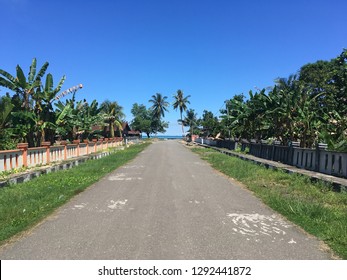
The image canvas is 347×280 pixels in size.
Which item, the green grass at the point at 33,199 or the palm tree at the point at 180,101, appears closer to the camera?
the green grass at the point at 33,199

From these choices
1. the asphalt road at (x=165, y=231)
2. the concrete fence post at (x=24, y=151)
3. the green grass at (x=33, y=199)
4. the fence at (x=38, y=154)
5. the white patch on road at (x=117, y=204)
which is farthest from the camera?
the concrete fence post at (x=24, y=151)

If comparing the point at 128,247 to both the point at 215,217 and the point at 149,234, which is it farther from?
the point at 215,217

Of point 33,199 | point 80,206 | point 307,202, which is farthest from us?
point 33,199

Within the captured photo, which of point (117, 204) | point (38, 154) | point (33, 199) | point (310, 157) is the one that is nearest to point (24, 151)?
point (38, 154)

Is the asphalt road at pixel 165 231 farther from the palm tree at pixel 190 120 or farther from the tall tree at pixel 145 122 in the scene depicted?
the tall tree at pixel 145 122

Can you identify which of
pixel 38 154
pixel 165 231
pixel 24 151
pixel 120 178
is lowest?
pixel 120 178

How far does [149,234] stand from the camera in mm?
5852

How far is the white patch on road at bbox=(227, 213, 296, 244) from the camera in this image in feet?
19.5

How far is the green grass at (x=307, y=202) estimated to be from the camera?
579cm

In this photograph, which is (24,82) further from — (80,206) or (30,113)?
(80,206)

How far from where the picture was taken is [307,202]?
8.47m

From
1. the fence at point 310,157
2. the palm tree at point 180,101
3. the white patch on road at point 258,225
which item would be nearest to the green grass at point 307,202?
the white patch on road at point 258,225

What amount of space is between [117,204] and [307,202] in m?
4.71

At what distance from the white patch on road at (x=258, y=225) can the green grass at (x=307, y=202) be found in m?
0.39
